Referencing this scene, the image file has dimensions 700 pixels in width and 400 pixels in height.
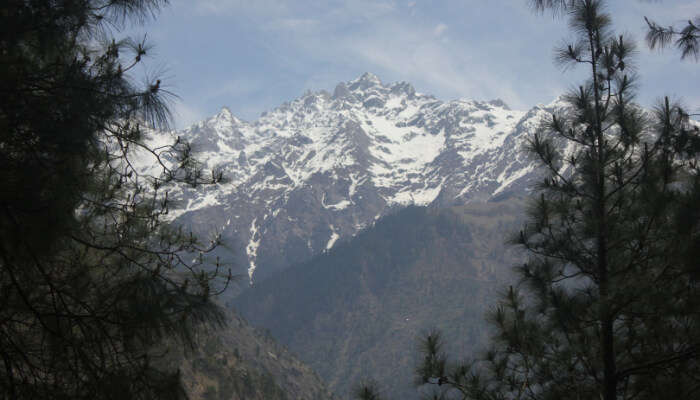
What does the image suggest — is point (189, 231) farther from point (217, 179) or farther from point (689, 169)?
point (689, 169)

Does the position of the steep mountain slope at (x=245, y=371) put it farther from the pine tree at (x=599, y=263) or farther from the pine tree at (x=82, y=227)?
the pine tree at (x=82, y=227)

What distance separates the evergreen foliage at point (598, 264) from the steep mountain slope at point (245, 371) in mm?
31875

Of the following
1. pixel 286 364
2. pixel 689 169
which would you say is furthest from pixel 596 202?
pixel 286 364

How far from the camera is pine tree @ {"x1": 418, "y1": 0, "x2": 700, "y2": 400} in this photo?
7.72 meters

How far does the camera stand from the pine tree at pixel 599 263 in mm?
7723

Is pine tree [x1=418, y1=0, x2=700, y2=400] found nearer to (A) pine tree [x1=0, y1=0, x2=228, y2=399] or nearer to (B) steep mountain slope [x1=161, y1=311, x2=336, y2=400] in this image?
(A) pine tree [x1=0, y1=0, x2=228, y2=399]

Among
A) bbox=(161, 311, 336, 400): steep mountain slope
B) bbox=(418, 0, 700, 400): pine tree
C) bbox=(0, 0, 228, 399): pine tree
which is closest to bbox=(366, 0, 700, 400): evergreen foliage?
bbox=(418, 0, 700, 400): pine tree

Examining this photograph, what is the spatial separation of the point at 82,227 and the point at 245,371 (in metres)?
118

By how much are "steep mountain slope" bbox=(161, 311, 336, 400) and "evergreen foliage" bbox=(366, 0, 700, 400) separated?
105ft

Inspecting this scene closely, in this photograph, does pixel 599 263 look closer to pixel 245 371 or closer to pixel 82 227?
pixel 82 227

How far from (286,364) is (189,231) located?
174 meters

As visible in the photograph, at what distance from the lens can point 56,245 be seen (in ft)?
16.8

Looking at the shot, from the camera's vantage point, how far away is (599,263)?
863 centimetres

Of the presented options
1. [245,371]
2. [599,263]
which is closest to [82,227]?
[599,263]
